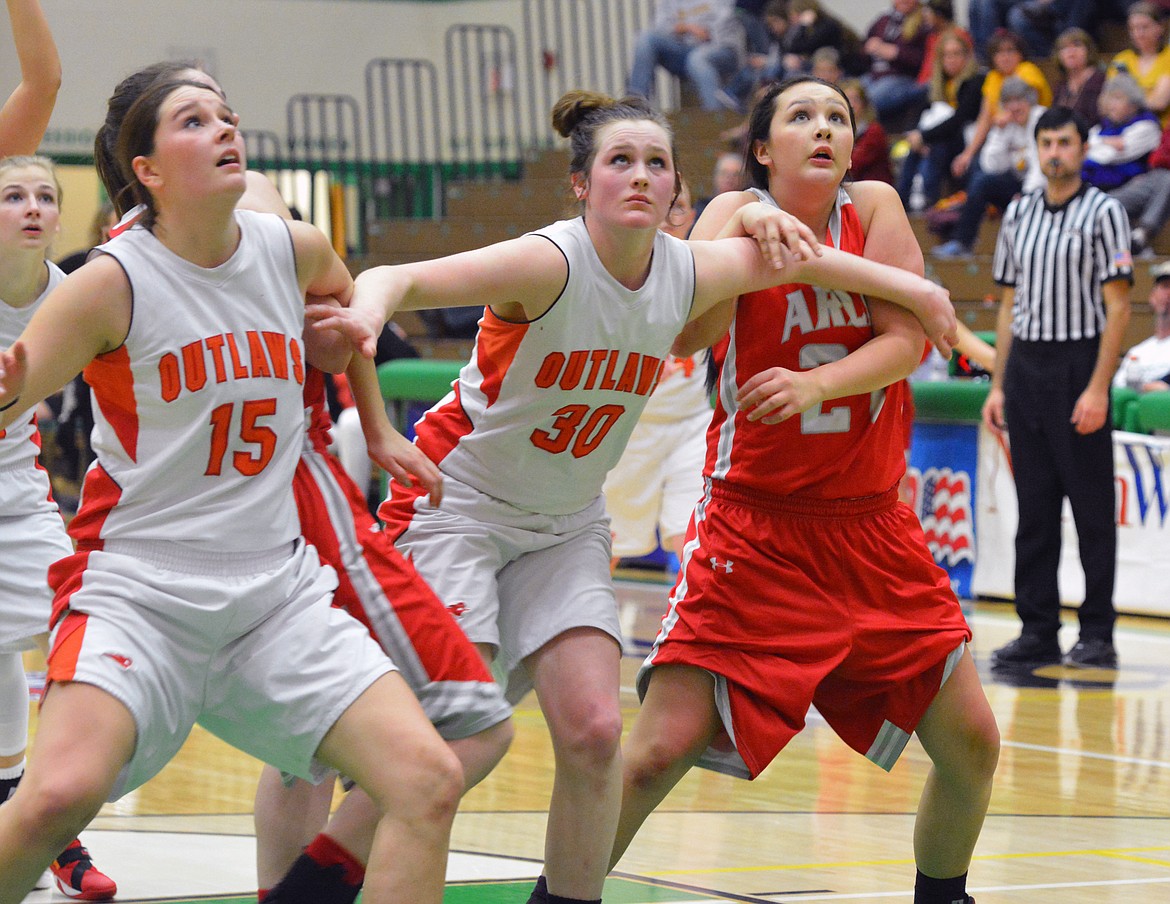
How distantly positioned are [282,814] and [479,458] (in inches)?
33.1

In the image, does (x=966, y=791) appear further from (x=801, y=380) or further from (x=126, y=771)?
(x=126, y=771)

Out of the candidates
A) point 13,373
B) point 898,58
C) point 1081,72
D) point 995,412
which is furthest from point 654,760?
point 898,58

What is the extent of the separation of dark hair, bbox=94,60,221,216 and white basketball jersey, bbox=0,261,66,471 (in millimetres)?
1097

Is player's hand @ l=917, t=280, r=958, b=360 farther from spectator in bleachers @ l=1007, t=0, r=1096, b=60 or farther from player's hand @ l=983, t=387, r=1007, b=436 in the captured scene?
spectator in bleachers @ l=1007, t=0, r=1096, b=60

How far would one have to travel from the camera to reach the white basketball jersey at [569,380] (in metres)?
3.53

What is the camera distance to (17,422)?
14.3ft

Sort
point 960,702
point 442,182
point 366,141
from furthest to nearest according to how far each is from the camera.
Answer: point 366,141
point 442,182
point 960,702

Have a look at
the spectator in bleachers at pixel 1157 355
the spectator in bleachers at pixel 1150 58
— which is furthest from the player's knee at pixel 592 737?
the spectator in bleachers at pixel 1150 58

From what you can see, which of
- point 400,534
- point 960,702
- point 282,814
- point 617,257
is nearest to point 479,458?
point 400,534

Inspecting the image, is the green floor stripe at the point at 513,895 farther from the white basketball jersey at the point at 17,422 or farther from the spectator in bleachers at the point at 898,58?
the spectator in bleachers at the point at 898,58

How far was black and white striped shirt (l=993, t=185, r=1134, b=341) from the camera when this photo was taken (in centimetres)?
→ 732

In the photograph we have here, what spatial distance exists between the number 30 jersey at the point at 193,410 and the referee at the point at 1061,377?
494 centimetres

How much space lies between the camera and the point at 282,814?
11.9ft

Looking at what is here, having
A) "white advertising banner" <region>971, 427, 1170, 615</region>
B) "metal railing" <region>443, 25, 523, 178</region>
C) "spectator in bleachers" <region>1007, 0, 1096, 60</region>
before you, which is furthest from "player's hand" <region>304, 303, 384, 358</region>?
"metal railing" <region>443, 25, 523, 178</region>
